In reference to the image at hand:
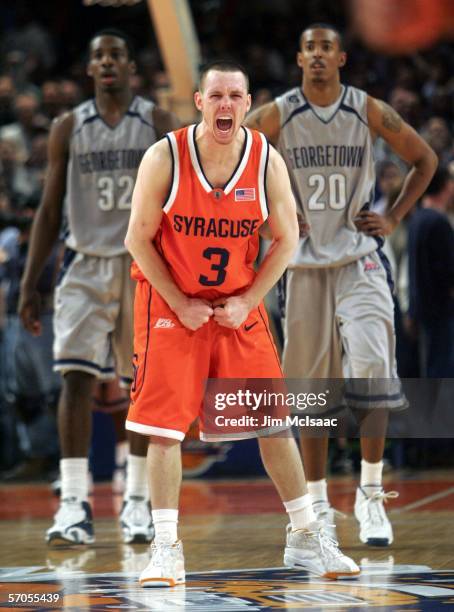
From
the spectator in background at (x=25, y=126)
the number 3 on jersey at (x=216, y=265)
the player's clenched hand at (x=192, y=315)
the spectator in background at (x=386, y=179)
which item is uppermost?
the spectator in background at (x=25, y=126)

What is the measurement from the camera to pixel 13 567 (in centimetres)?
514

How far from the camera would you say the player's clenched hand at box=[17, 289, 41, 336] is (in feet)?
20.9

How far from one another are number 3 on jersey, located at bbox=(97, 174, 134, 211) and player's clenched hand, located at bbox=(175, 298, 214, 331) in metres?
1.64

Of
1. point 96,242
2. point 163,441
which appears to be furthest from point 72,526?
point 163,441

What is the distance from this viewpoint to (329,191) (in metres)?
5.73

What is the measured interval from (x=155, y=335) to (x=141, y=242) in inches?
13.3

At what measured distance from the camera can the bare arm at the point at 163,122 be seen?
6.21m

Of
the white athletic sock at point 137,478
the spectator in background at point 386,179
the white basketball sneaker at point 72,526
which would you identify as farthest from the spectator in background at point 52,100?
the white basketball sneaker at point 72,526

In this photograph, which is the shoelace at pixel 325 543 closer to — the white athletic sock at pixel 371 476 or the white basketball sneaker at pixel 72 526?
the white athletic sock at pixel 371 476

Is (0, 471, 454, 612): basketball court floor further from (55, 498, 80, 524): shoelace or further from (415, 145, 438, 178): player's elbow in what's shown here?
(415, 145, 438, 178): player's elbow

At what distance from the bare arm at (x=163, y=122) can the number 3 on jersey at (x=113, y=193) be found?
0.97ft

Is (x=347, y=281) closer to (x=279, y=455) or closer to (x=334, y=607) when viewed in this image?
(x=279, y=455)

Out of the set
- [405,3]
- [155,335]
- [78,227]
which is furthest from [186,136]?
[405,3]

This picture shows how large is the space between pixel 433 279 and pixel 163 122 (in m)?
3.39
